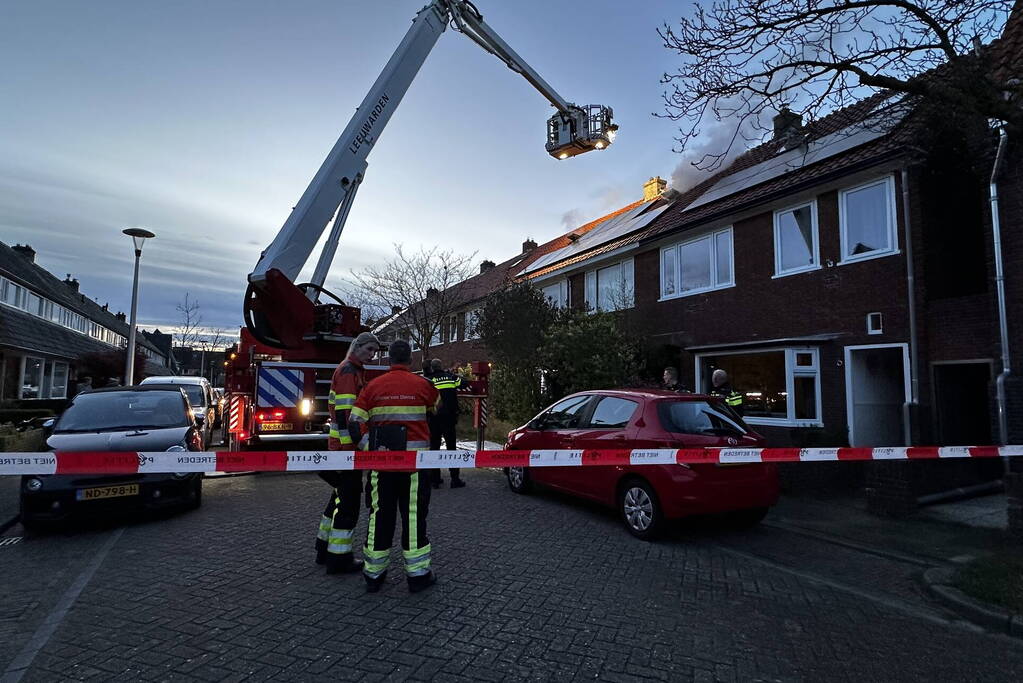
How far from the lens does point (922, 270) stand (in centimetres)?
874

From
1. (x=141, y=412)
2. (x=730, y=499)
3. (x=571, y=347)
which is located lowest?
(x=730, y=499)

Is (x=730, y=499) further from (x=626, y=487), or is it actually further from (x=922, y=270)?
(x=922, y=270)

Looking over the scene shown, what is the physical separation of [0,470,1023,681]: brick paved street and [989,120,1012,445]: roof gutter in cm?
367

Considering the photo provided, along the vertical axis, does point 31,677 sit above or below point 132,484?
below

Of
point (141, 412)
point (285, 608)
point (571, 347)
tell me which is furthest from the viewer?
point (571, 347)

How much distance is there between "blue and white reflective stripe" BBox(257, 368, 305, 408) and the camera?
8.46 m

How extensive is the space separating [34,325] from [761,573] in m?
28.8

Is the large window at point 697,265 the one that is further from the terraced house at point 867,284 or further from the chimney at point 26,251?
the chimney at point 26,251

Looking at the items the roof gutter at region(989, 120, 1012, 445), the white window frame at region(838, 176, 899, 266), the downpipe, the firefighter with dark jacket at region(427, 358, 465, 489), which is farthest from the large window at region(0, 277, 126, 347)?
the roof gutter at region(989, 120, 1012, 445)

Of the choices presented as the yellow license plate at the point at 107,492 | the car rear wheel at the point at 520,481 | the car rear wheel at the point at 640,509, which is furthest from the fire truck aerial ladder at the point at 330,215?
the car rear wheel at the point at 640,509

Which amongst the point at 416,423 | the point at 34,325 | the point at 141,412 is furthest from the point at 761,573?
the point at 34,325

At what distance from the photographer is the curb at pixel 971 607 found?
12.4 feet

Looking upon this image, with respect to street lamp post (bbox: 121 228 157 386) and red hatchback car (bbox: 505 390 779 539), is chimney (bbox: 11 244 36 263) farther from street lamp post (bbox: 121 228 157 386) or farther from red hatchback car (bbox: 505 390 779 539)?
red hatchback car (bbox: 505 390 779 539)

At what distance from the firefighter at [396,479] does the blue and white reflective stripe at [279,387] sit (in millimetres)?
4637
